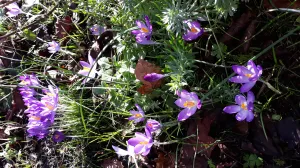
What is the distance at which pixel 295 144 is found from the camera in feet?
5.29

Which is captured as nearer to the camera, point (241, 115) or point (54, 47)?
point (241, 115)

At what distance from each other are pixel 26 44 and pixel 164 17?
1.17 m

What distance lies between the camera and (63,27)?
2279 millimetres

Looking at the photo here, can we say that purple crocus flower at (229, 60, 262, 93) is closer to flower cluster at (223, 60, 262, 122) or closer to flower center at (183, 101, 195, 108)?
flower cluster at (223, 60, 262, 122)

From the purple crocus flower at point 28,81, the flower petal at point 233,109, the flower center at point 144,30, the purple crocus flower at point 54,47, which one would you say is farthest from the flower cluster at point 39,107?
the flower petal at point 233,109

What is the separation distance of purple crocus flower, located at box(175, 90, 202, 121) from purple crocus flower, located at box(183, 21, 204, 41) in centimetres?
24

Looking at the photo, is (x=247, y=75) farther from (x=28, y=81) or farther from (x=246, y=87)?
(x=28, y=81)

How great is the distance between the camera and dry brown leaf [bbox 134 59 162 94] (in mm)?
1815

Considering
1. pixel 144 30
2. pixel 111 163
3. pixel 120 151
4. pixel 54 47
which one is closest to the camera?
pixel 144 30

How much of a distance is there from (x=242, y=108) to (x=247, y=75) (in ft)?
0.50

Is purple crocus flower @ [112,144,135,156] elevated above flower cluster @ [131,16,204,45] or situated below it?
below

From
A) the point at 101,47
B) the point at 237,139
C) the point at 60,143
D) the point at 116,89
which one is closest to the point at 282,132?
the point at 237,139

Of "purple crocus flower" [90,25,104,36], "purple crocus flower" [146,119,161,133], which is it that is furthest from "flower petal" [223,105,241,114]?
"purple crocus flower" [90,25,104,36]

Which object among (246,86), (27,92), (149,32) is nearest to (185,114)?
(246,86)
